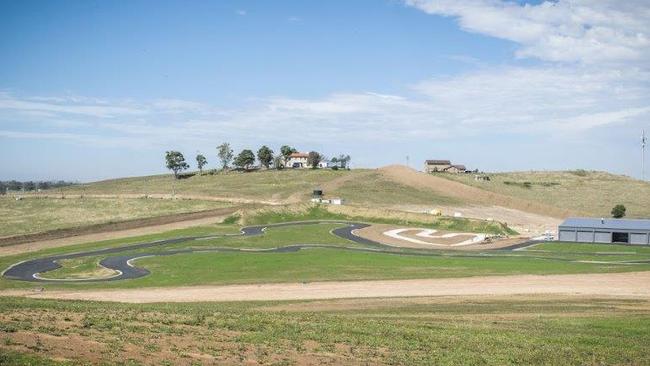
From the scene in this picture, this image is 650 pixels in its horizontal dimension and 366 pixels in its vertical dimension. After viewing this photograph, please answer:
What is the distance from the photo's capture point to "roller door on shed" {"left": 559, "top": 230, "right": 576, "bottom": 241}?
96.8m

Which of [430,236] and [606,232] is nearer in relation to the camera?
[606,232]

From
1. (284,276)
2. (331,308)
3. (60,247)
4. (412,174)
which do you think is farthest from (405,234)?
(412,174)

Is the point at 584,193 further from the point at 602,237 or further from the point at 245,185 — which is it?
the point at 245,185

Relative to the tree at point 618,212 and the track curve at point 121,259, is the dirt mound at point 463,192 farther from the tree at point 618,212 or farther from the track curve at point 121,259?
the track curve at point 121,259

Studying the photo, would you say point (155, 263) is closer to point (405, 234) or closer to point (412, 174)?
point (405, 234)

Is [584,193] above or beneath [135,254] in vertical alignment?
above

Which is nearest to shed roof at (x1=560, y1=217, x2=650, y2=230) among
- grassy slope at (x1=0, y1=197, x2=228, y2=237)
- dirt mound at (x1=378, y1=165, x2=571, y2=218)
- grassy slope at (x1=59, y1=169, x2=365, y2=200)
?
dirt mound at (x1=378, y1=165, x2=571, y2=218)

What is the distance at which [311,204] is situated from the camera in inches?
4847

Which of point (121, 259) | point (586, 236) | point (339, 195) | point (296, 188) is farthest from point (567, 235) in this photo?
point (296, 188)

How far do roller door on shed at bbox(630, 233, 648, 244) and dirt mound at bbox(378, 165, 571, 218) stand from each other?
42.9 m

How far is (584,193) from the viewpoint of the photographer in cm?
17212

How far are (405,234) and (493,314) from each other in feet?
204

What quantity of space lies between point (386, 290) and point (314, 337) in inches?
1081

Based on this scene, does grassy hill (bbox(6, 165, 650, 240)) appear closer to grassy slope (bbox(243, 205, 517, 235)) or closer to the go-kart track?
grassy slope (bbox(243, 205, 517, 235))
